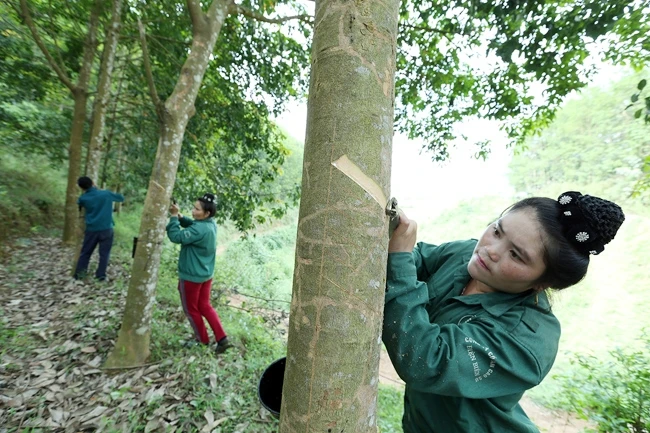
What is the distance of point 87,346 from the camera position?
131 inches

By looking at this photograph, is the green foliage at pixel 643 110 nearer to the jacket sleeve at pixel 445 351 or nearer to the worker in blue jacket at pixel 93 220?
the jacket sleeve at pixel 445 351

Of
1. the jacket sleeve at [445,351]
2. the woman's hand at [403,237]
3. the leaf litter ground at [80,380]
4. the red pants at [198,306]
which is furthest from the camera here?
the red pants at [198,306]

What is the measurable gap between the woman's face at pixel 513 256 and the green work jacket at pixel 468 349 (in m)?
0.06

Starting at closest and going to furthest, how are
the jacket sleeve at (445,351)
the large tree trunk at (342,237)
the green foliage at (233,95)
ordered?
the large tree trunk at (342,237)
the jacket sleeve at (445,351)
the green foliage at (233,95)

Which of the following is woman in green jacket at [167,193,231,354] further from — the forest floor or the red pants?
the forest floor

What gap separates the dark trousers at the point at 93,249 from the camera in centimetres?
507

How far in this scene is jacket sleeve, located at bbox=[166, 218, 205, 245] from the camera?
10.9ft

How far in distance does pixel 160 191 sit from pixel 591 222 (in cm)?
303

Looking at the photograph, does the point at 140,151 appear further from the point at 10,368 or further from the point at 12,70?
the point at 10,368

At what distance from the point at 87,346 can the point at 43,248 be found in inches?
201

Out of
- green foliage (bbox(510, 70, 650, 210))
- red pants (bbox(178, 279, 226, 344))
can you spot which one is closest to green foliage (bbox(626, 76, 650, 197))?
red pants (bbox(178, 279, 226, 344))

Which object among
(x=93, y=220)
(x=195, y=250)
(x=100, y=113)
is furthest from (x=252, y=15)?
(x=93, y=220)

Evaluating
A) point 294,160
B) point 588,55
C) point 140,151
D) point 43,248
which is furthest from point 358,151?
point 294,160

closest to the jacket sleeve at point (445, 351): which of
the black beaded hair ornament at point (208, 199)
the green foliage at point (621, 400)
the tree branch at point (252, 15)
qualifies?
the black beaded hair ornament at point (208, 199)
